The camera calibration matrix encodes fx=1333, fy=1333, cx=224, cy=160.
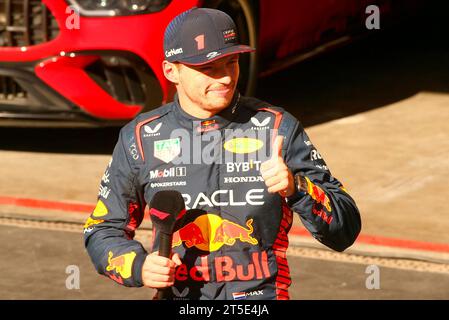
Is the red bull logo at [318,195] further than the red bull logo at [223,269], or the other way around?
the red bull logo at [223,269]

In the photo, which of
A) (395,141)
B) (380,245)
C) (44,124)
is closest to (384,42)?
(395,141)

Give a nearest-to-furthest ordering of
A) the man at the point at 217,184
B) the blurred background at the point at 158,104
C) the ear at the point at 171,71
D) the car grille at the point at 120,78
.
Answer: the man at the point at 217,184
the ear at the point at 171,71
the blurred background at the point at 158,104
the car grille at the point at 120,78

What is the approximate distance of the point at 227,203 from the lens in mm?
4250

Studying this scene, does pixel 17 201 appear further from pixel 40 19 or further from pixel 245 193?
pixel 245 193

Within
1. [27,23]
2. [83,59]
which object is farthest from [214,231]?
[27,23]

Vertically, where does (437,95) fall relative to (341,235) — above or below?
below

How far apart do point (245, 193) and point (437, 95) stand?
24.1ft

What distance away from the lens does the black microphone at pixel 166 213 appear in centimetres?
390

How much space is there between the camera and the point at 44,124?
9047mm

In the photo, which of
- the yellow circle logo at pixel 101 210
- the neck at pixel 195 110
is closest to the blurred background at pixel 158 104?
the yellow circle logo at pixel 101 210

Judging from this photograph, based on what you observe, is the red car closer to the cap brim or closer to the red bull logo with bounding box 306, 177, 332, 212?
the cap brim

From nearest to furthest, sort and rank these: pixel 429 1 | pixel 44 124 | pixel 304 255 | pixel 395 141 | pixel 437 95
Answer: pixel 304 255 → pixel 44 124 → pixel 395 141 → pixel 437 95 → pixel 429 1

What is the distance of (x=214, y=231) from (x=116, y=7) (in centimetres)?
461

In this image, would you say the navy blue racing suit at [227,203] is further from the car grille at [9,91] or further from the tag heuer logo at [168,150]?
the car grille at [9,91]
